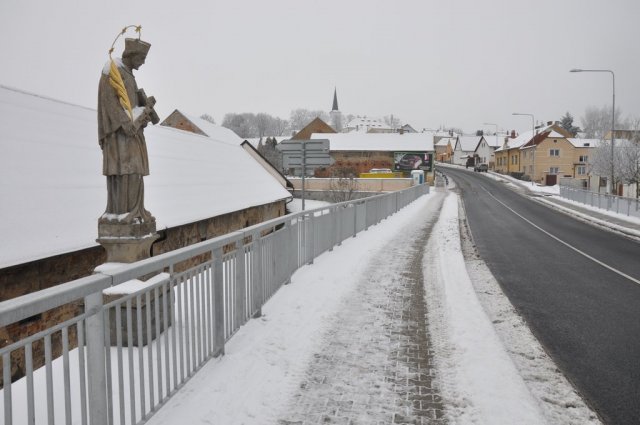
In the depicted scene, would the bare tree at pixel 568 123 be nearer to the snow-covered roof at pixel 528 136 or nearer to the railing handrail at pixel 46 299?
the snow-covered roof at pixel 528 136

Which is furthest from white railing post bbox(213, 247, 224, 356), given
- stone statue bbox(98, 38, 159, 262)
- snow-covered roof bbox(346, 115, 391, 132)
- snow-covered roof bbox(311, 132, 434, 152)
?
snow-covered roof bbox(346, 115, 391, 132)

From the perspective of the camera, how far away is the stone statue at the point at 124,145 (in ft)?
16.1

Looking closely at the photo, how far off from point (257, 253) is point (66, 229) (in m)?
4.41

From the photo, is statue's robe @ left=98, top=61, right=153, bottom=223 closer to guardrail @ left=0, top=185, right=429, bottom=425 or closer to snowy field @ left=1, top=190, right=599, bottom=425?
guardrail @ left=0, top=185, right=429, bottom=425

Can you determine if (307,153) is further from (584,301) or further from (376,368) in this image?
(376,368)

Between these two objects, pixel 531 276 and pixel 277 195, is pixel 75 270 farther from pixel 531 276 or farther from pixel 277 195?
pixel 277 195

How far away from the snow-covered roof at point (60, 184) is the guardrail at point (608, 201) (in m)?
20.7

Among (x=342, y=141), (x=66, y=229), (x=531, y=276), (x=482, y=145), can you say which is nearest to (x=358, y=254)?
(x=531, y=276)

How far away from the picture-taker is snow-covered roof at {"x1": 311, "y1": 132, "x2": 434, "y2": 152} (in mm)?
64312

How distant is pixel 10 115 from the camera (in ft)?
31.1

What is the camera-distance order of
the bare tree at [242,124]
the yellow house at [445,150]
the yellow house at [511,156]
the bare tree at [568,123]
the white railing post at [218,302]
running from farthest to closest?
the bare tree at [242,124] → the yellow house at [445,150] → the bare tree at [568,123] → the yellow house at [511,156] → the white railing post at [218,302]

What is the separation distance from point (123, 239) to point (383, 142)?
62894mm

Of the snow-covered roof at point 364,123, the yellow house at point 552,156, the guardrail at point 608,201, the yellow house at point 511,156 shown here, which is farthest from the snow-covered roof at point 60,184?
the snow-covered roof at point 364,123

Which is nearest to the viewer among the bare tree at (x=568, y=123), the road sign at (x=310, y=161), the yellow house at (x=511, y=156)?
the road sign at (x=310, y=161)
